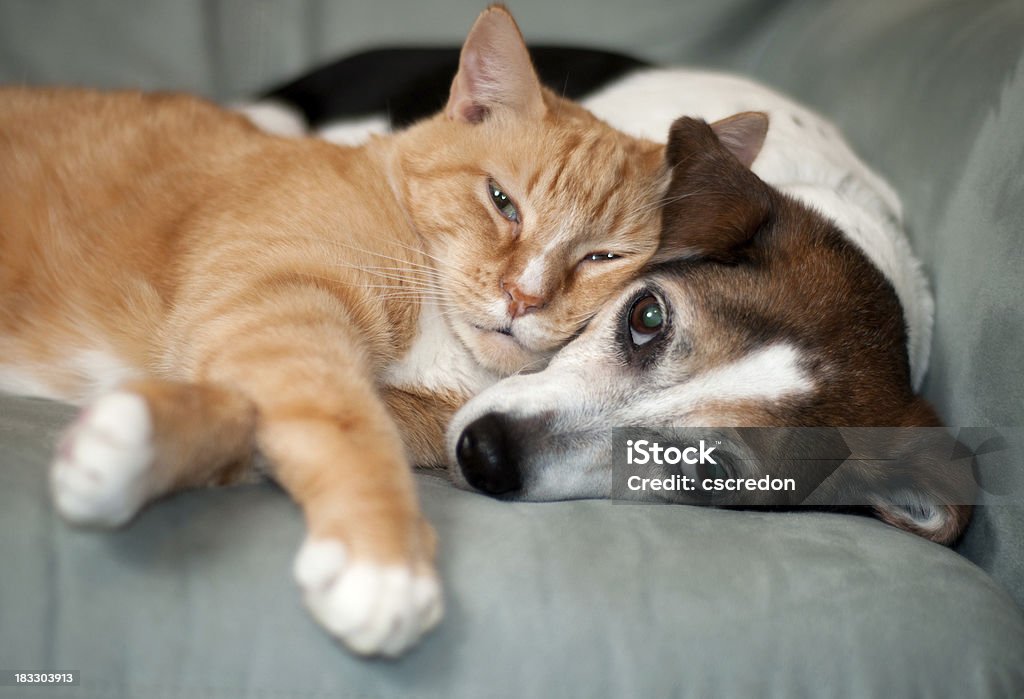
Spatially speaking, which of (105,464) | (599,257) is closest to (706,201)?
(599,257)

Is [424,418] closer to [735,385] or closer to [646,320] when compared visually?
[646,320]

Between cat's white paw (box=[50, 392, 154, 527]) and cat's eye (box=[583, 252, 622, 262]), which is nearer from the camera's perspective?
cat's white paw (box=[50, 392, 154, 527])

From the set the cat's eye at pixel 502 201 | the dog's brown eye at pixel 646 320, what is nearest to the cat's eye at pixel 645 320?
the dog's brown eye at pixel 646 320

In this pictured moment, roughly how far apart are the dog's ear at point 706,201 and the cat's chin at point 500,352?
0.30 metres

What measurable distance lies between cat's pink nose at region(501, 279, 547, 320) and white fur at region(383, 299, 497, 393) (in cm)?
17

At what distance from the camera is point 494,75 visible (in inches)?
69.7

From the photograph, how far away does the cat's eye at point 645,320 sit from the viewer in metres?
1.57

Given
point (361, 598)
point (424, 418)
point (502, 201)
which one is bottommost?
point (424, 418)

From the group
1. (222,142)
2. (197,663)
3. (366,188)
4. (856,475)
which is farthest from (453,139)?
(197,663)

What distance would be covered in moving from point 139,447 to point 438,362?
0.74 m

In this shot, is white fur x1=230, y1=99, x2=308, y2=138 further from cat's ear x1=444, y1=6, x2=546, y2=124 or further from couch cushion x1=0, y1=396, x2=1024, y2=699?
couch cushion x1=0, y1=396, x2=1024, y2=699

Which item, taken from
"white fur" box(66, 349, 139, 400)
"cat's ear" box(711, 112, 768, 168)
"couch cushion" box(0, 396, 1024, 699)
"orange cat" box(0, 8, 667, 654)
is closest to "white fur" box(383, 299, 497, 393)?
"orange cat" box(0, 8, 667, 654)

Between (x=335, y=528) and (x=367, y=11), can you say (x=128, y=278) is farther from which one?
(x=367, y=11)

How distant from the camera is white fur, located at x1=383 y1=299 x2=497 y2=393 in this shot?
1.67 m
